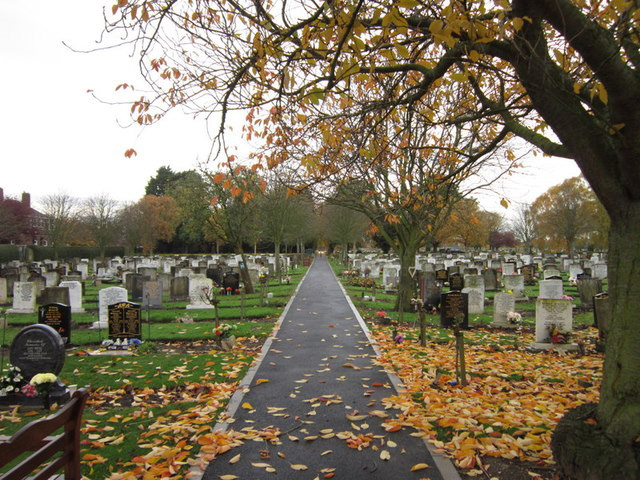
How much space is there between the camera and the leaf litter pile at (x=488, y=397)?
4.52m

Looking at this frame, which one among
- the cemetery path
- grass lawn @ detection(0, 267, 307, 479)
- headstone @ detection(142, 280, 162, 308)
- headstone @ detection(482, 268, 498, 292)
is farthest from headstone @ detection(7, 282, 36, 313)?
headstone @ detection(482, 268, 498, 292)

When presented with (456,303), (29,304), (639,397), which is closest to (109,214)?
(29,304)

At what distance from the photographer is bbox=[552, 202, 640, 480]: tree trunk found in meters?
3.36

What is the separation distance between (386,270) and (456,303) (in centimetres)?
1212

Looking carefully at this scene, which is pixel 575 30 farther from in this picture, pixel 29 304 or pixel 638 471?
pixel 29 304

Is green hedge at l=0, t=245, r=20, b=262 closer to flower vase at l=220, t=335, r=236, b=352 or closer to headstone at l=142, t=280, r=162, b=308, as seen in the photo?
headstone at l=142, t=280, r=162, b=308

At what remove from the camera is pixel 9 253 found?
44.2 meters

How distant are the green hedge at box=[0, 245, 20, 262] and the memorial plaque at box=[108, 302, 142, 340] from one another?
42609 mm

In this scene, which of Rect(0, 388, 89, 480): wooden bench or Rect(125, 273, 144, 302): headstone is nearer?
Rect(0, 388, 89, 480): wooden bench

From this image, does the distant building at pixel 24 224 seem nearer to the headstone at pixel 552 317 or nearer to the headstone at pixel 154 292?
the headstone at pixel 154 292

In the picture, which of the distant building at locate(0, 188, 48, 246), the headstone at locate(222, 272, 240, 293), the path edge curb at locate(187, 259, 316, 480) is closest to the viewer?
the path edge curb at locate(187, 259, 316, 480)

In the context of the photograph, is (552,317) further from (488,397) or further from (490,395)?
(488,397)

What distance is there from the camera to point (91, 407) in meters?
6.04

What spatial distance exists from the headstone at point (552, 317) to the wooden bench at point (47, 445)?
31.6ft
